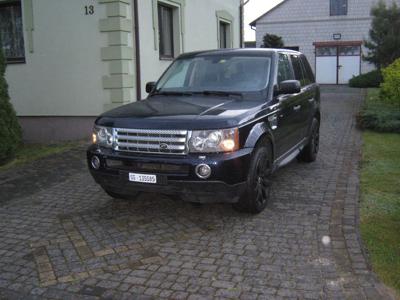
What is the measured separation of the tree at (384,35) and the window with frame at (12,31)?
20.4 meters

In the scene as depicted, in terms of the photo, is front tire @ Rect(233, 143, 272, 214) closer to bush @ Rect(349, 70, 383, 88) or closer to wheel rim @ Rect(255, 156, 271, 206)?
wheel rim @ Rect(255, 156, 271, 206)

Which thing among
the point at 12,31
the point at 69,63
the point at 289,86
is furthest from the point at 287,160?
the point at 12,31

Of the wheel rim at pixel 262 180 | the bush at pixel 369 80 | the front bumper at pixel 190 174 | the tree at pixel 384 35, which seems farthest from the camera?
the bush at pixel 369 80

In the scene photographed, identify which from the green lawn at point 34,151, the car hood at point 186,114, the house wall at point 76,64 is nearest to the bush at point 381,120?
the house wall at point 76,64

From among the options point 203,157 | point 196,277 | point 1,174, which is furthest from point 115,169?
point 1,174

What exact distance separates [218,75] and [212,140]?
1.69 metres

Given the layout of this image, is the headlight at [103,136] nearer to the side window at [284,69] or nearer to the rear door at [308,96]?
the side window at [284,69]

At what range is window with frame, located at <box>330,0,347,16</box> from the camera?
114 ft

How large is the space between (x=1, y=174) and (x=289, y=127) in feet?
14.8

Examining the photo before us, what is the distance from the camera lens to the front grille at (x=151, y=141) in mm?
4945

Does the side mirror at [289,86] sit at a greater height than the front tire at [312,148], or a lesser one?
greater

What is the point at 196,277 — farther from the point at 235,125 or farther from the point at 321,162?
the point at 321,162

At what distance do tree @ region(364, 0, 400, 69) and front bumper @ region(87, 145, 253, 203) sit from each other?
78.4 ft

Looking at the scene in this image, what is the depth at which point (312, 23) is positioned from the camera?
35469mm
